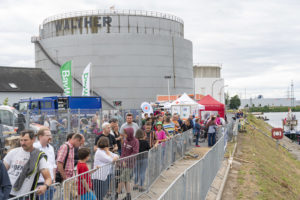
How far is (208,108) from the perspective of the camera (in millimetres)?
27641

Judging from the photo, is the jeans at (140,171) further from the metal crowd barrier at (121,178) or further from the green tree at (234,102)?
the green tree at (234,102)

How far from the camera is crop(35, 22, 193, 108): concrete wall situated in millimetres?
55219

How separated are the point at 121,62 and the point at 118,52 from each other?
1.55 meters

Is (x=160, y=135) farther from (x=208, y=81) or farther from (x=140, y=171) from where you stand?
(x=208, y=81)

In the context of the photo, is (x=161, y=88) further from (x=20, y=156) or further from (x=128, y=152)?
(x=20, y=156)

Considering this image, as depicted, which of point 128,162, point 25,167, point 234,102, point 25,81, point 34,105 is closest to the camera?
point 25,167

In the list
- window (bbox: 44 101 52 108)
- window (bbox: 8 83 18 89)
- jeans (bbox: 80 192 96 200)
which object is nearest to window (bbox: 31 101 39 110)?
window (bbox: 44 101 52 108)

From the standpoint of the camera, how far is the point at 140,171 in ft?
29.7

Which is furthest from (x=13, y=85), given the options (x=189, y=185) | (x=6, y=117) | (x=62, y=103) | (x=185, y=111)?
(x=189, y=185)

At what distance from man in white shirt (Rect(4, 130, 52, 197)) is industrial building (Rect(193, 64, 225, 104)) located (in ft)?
295

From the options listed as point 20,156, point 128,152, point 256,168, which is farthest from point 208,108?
point 20,156

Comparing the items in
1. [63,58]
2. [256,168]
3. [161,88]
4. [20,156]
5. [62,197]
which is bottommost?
[256,168]

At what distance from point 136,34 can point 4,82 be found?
65.8 ft

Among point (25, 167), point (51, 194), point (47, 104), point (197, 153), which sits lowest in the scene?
point (197, 153)
